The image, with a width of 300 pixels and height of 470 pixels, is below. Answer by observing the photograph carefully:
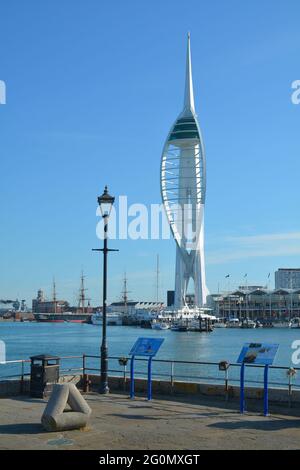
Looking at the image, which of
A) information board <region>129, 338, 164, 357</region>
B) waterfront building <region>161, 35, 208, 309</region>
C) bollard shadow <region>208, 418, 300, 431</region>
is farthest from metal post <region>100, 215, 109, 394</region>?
waterfront building <region>161, 35, 208, 309</region>

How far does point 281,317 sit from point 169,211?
67.4 meters

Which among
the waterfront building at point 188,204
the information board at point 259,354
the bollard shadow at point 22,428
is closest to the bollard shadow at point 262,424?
the information board at point 259,354

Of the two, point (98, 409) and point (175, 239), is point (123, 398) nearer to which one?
point (98, 409)

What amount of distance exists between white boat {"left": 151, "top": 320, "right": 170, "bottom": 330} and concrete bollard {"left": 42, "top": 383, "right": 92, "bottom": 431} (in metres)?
139

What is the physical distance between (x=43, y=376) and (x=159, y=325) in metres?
138

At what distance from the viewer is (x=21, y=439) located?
35.2ft

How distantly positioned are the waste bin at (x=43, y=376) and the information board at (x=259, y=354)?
14.7ft

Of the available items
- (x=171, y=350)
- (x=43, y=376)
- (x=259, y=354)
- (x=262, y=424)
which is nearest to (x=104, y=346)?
(x=43, y=376)

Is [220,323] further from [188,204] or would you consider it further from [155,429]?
[155,429]

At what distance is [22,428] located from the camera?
38.3ft

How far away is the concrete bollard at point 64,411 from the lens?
11.3 m

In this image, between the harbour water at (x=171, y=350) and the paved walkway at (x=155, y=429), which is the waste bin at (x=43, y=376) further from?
the harbour water at (x=171, y=350)

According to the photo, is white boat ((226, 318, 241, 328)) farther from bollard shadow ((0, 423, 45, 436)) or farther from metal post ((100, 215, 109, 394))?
bollard shadow ((0, 423, 45, 436))
